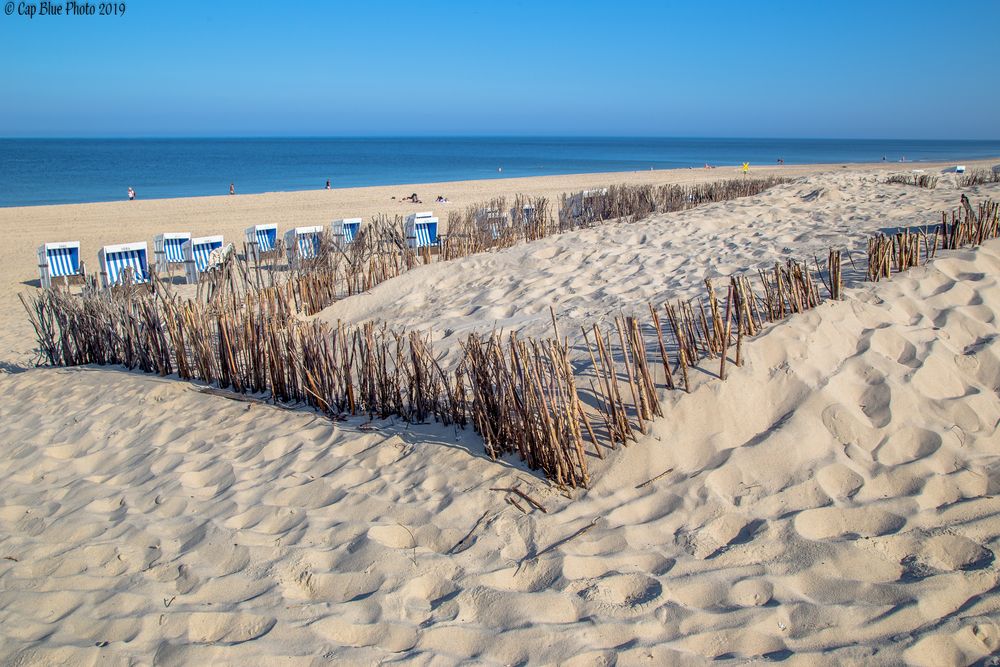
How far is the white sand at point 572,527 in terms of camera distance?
5.62ft

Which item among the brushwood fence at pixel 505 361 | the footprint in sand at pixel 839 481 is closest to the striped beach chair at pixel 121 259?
the brushwood fence at pixel 505 361

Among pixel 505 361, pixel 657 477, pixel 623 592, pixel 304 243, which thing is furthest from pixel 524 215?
pixel 623 592

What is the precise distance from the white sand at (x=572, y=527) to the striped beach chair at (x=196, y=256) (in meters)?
4.80

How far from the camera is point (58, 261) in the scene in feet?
27.1

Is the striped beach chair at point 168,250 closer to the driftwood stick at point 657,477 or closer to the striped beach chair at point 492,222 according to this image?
the striped beach chair at point 492,222

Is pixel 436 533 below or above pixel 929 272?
below

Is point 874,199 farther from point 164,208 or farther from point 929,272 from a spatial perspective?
point 164,208

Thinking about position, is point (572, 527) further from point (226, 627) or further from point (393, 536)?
point (226, 627)

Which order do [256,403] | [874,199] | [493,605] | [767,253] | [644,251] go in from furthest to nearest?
[874,199]
[644,251]
[767,253]
[256,403]
[493,605]

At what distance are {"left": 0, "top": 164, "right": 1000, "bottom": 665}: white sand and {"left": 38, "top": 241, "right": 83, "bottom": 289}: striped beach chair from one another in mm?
5482

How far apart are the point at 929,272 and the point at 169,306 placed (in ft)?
13.5

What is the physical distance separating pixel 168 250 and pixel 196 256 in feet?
1.85

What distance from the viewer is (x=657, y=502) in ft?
7.24

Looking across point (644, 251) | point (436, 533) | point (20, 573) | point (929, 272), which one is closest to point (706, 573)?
point (436, 533)
